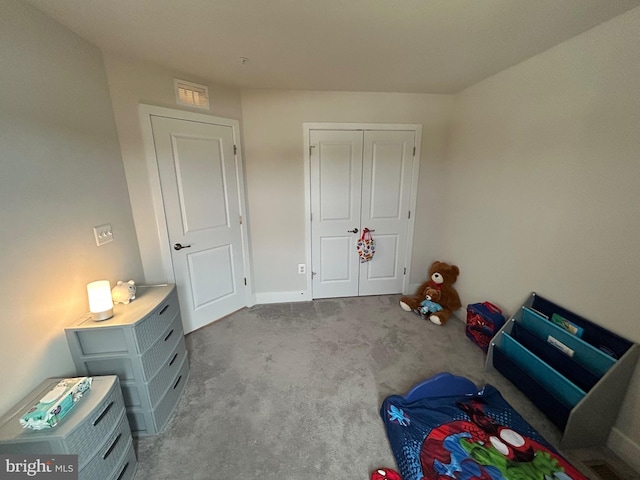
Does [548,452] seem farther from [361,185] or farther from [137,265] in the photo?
[137,265]

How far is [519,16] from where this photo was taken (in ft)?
4.40

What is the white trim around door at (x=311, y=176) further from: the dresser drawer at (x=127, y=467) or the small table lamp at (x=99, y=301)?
the dresser drawer at (x=127, y=467)

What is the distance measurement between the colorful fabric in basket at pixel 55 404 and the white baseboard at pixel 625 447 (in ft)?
8.83

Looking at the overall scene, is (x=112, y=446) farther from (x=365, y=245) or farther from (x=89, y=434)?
(x=365, y=245)

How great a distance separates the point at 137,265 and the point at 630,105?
3.23 meters

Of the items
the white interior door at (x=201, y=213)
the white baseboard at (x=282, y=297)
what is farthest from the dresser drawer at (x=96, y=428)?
the white baseboard at (x=282, y=297)

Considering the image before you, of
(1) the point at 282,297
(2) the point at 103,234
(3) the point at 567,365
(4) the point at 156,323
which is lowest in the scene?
(1) the point at 282,297

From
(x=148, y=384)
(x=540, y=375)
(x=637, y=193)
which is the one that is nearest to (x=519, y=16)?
(x=637, y=193)

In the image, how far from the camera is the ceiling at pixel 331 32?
1.25 m

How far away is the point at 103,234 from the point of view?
1.65m

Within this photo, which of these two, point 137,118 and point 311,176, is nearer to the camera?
point 137,118

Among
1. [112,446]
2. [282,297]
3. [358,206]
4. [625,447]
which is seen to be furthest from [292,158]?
[625,447]

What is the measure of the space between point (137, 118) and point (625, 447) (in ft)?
11.9

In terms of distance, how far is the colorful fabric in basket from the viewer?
3.14ft
